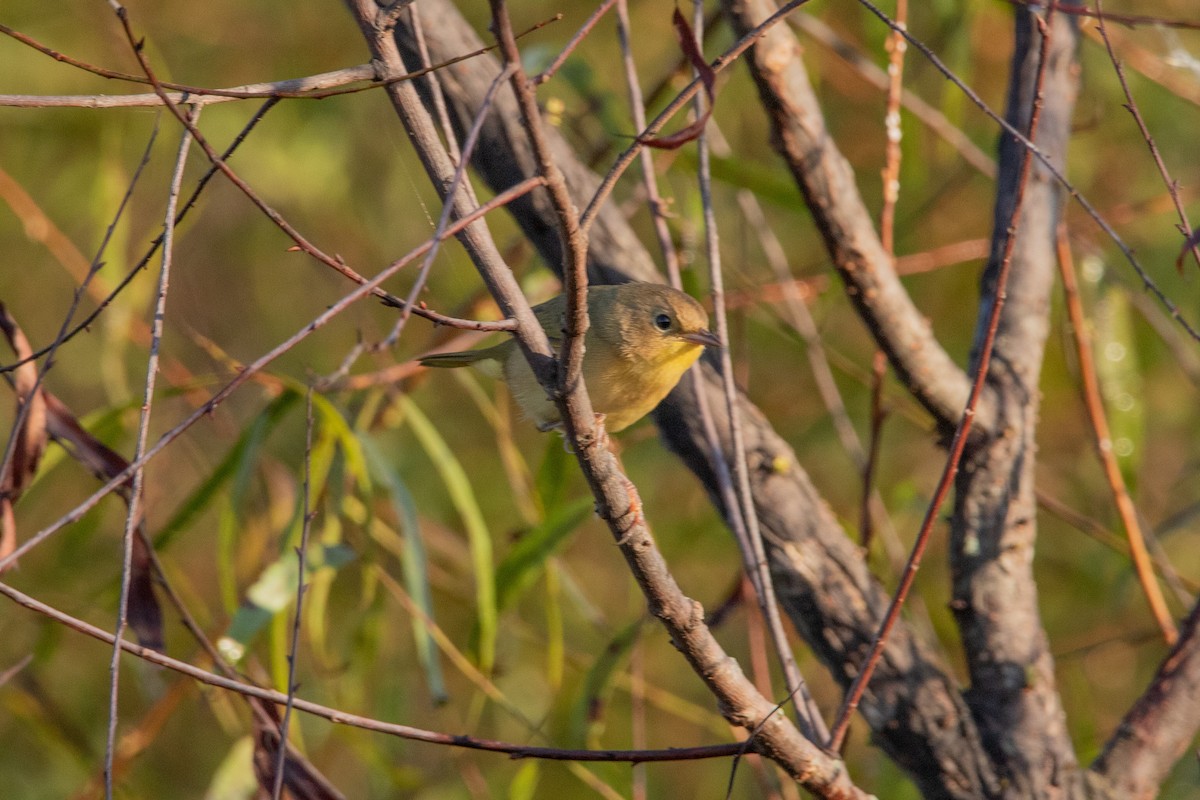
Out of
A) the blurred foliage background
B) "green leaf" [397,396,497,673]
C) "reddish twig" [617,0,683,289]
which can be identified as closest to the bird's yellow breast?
"reddish twig" [617,0,683,289]

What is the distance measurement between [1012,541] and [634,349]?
0.93 meters

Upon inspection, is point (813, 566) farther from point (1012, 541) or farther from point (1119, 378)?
point (1119, 378)

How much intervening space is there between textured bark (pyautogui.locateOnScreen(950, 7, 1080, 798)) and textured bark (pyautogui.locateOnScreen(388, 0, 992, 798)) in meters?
0.08

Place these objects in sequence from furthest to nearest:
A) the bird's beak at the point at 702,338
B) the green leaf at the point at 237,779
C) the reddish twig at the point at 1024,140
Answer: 1. the green leaf at the point at 237,779
2. the bird's beak at the point at 702,338
3. the reddish twig at the point at 1024,140

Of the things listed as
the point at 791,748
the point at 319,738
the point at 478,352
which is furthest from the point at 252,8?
the point at 791,748

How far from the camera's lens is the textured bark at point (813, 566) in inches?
92.9

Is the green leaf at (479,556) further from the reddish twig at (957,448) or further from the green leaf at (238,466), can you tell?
the reddish twig at (957,448)

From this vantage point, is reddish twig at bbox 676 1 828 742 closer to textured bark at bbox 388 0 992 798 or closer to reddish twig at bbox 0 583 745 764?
textured bark at bbox 388 0 992 798

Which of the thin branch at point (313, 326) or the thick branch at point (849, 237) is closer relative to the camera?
the thin branch at point (313, 326)

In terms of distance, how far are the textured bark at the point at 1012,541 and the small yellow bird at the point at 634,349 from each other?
0.64m

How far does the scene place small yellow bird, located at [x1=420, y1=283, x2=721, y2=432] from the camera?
2639 millimetres

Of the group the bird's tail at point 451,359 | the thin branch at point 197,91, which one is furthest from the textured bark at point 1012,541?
the thin branch at point 197,91

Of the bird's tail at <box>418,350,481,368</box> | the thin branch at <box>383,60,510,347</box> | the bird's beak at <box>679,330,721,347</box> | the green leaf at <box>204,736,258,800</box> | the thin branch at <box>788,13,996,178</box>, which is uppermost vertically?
the thin branch at <box>788,13,996,178</box>

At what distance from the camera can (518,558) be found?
310 centimetres
